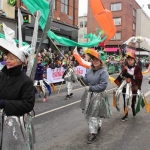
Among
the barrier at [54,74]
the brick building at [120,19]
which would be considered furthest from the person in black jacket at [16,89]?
the brick building at [120,19]

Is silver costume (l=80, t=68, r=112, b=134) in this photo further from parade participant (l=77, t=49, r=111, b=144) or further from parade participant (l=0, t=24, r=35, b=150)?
parade participant (l=0, t=24, r=35, b=150)

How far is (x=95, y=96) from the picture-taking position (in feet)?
14.8

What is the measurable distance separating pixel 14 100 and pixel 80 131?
2.80 metres

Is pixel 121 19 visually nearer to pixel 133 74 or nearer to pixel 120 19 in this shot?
pixel 120 19

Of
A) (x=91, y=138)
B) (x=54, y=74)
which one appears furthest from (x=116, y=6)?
(x=91, y=138)

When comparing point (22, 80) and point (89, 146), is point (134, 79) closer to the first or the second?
point (89, 146)

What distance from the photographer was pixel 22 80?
2516 mm

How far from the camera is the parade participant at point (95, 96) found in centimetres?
442

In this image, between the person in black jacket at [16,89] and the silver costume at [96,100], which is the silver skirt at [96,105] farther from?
the person in black jacket at [16,89]

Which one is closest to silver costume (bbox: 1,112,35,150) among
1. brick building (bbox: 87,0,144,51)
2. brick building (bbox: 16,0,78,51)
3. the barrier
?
the barrier

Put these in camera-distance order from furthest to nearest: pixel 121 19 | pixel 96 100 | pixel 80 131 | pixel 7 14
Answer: pixel 121 19, pixel 7 14, pixel 80 131, pixel 96 100

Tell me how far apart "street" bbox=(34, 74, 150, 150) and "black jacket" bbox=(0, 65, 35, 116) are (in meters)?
1.84

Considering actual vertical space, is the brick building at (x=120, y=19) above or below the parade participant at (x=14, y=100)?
above

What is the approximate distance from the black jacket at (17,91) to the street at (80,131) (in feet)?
6.04
